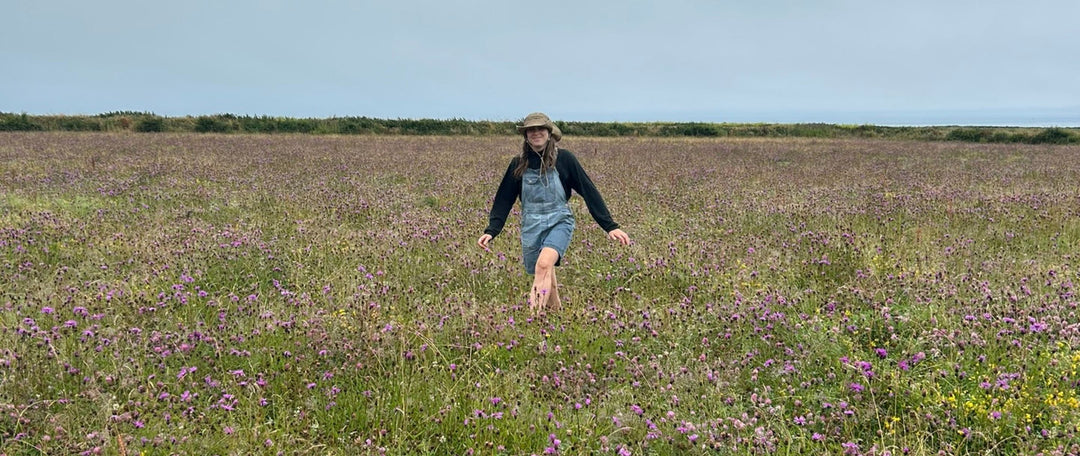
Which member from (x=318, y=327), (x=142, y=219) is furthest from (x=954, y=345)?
(x=142, y=219)

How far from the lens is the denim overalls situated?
4328 mm

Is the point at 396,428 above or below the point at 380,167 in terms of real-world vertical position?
below

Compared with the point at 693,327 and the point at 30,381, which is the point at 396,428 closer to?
the point at 30,381

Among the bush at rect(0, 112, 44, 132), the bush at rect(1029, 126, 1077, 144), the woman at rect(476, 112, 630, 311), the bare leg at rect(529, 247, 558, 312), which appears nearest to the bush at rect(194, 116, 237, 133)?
the bush at rect(0, 112, 44, 132)

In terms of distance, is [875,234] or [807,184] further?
[807,184]

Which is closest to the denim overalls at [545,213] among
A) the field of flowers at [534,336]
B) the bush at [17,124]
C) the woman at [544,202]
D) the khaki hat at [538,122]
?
the woman at [544,202]

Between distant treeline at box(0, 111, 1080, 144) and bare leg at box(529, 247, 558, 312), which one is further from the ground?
distant treeline at box(0, 111, 1080, 144)

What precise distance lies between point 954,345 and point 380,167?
501 inches

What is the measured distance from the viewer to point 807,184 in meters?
11.7

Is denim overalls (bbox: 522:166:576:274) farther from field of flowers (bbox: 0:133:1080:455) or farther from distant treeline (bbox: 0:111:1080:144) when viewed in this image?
distant treeline (bbox: 0:111:1080:144)

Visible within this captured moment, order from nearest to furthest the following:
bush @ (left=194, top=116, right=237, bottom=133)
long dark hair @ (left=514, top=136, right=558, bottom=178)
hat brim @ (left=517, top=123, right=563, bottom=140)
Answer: hat brim @ (left=517, top=123, right=563, bottom=140)
long dark hair @ (left=514, top=136, right=558, bottom=178)
bush @ (left=194, top=116, right=237, bottom=133)

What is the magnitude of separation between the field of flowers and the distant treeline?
101 ft

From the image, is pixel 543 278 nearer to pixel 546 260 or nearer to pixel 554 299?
pixel 546 260

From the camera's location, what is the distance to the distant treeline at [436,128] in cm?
3409
